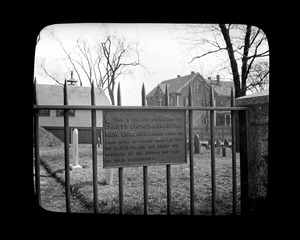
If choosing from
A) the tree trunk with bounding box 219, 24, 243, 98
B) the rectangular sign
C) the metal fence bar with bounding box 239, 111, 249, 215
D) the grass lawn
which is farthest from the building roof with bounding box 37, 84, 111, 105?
the metal fence bar with bounding box 239, 111, 249, 215

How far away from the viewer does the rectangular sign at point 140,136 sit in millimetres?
2309

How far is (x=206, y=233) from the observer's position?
1825mm

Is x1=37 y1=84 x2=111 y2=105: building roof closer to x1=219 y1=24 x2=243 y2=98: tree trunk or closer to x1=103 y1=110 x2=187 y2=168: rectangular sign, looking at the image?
x1=103 y1=110 x2=187 y2=168: rectangular sign

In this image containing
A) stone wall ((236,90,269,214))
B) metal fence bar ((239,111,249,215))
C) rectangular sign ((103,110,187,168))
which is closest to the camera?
rectangular sign ((103,110,187,168))

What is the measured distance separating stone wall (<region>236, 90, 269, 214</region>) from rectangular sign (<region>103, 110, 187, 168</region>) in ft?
2.78

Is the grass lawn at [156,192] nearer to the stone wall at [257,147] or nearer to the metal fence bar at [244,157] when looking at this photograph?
the metal fence bar at [244,157]

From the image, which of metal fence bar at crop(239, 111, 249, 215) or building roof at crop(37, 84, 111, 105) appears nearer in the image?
metal fence bar at crop(239, 111, 249, 215)

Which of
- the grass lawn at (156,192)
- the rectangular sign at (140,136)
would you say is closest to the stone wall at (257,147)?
the grass lawn at (156,192)

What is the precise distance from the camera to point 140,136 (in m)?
2.34

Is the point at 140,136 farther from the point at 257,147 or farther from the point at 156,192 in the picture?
the point at 156,192

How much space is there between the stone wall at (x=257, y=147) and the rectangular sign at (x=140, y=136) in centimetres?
85

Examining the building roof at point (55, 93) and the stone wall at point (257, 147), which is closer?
the stone wall at point (257, 147)

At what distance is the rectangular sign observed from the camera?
2309mm

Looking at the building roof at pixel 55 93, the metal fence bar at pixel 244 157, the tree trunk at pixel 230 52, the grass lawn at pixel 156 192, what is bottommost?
the grass lawn at pixel 156 192
